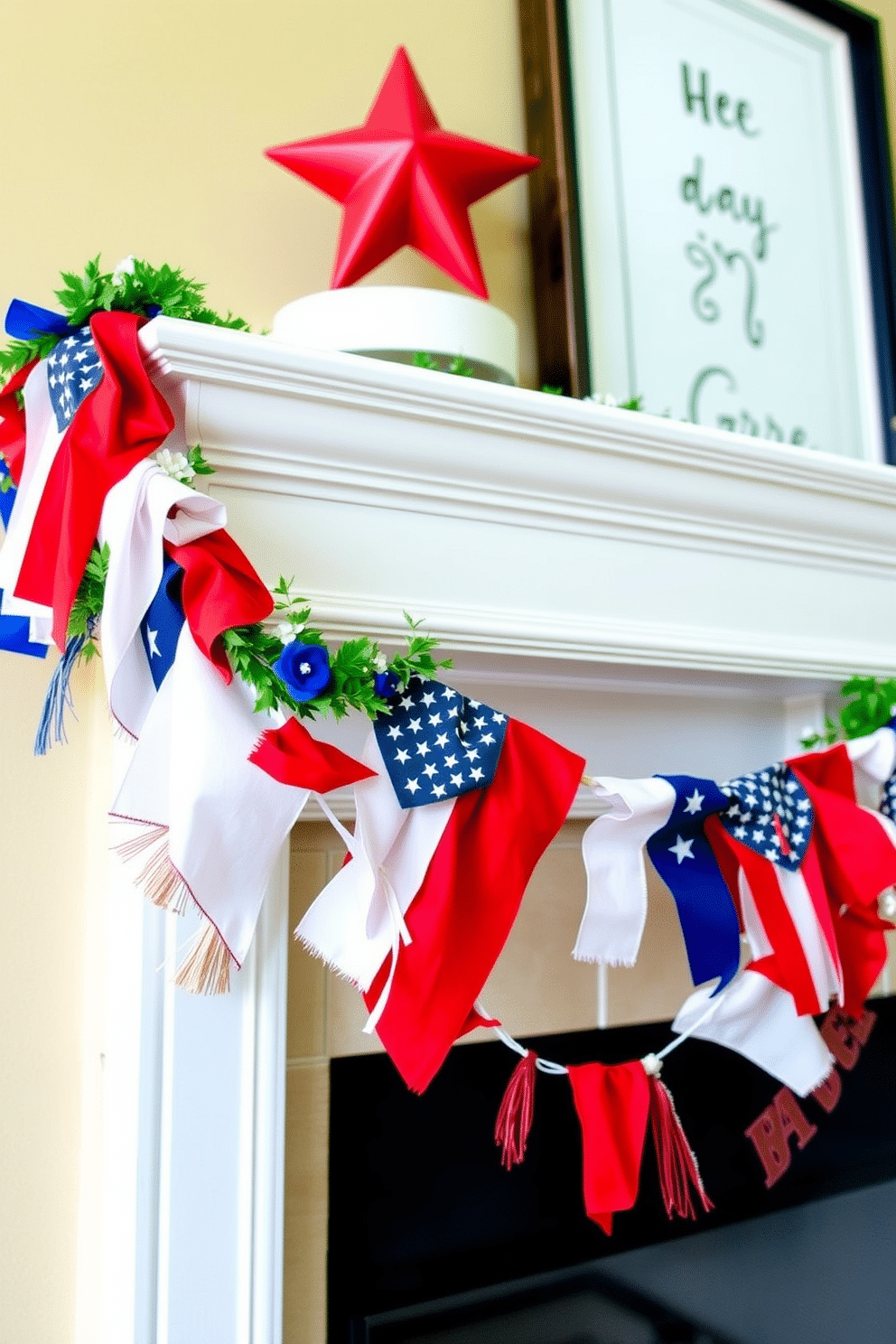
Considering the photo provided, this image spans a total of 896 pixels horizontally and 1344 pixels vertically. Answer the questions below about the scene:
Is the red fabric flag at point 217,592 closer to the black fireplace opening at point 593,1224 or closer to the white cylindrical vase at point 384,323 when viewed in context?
the white cylindrical vase at point 384,323

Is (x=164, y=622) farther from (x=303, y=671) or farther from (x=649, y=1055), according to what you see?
(x=649, y=1055)

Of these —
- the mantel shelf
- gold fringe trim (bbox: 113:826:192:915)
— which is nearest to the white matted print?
the mantel shelf

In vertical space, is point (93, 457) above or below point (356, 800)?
above

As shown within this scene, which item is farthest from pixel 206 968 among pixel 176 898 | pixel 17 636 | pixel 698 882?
pixel 698 882

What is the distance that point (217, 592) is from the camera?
0.64 meters

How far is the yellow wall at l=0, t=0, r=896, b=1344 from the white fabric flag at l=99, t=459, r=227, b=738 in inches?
8.1

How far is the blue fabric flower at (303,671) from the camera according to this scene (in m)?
0.65

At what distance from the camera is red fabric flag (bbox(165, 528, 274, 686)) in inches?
25.0

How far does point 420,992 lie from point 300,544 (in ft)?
1.01

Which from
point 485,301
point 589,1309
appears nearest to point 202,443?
point 485,301

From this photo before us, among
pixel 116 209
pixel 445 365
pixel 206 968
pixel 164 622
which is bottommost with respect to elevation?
pixel 206 968

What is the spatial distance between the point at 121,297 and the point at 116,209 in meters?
0.26

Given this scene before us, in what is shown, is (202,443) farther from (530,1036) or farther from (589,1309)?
(589,1309)

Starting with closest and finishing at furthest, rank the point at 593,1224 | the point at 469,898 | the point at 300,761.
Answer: the point at 300,761, the point at 469,898, the point at 593,1224
